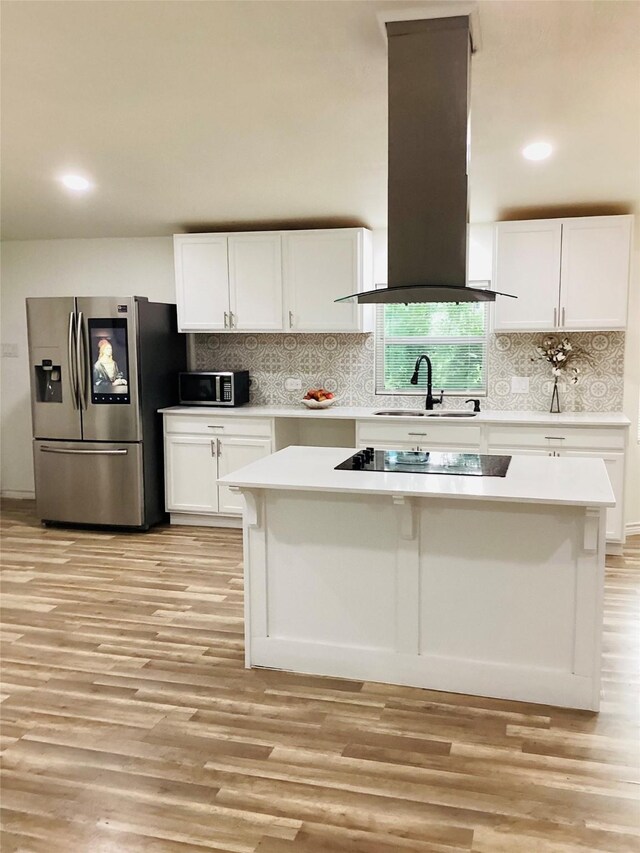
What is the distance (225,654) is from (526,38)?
9.25 ft

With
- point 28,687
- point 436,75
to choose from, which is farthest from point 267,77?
point 28,687

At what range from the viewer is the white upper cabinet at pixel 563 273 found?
481 cm

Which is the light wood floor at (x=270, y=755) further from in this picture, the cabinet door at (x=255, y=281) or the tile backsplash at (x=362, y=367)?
the cabinet door at (x=255, y=281)

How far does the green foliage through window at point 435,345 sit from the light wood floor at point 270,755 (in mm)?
2188

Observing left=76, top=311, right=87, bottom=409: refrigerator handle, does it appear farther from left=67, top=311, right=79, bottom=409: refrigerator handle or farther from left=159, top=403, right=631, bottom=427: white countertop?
left=159, top=403, right=631, bottom=427: white countertop

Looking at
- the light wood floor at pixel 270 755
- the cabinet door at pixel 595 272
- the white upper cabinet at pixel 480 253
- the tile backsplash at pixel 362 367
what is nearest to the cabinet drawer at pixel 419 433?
the tile backsplash at pixel 362 367

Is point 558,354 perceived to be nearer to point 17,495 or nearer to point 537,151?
point 537,151

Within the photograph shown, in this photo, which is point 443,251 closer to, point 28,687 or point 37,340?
point 28,687

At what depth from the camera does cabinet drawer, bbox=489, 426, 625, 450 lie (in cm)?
469

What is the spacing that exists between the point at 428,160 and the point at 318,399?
279 centimetres

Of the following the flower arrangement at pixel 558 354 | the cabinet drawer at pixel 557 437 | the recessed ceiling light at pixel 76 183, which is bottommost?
the cabinet drawer at pixel 557 437

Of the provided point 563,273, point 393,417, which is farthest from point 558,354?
point 393,417

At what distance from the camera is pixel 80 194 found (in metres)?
4.84

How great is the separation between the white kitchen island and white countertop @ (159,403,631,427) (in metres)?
1.54
